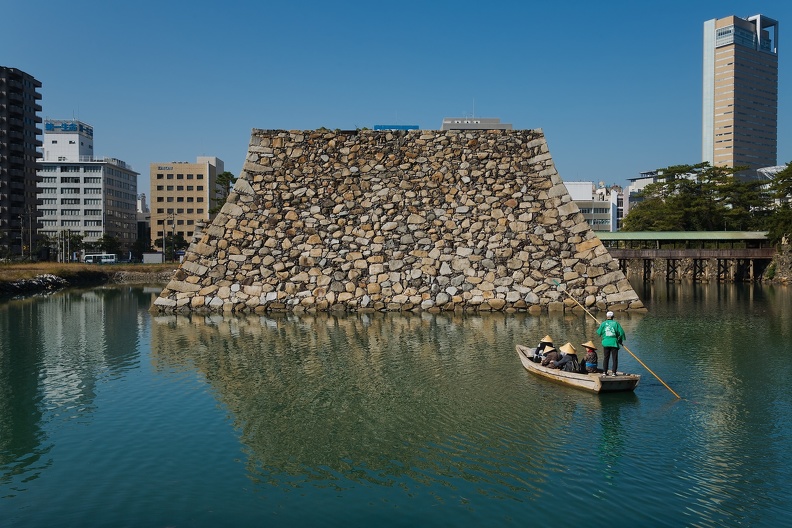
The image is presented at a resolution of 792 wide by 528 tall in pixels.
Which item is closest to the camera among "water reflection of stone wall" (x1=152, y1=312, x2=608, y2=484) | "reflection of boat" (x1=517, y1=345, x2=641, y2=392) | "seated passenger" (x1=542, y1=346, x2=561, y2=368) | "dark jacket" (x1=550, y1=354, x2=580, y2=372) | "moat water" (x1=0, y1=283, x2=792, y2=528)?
"moat water" (x1=0, y1=283, x2=792, y2=528)

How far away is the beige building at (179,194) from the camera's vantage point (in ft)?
468

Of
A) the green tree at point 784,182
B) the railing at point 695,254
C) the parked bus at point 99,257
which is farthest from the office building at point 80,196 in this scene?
the green tree at point 784,182

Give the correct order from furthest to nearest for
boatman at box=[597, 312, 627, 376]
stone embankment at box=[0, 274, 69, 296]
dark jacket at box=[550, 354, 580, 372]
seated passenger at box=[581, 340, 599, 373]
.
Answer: stone embankment at box=[0, 274, 69, 296] < dark jacket at box=[550, 354, 580, 372] < seated passenger at box=[581, 340, 599, 373] < boatman at box=[597, 312, 627, 376]

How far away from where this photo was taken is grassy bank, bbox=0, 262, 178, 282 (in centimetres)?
5018

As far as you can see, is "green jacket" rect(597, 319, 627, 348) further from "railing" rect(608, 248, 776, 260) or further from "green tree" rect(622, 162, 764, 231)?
"green tree" rect(622, 162, 764, 231)

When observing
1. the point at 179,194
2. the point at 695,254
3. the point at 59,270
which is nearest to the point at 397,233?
the point at 695,254

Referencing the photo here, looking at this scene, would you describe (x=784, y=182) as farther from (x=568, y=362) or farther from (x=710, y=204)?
(x=568, y=362)

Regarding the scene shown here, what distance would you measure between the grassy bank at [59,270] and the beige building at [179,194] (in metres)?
68.9

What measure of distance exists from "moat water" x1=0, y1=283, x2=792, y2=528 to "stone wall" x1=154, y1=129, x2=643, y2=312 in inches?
330

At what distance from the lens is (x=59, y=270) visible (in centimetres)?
5716

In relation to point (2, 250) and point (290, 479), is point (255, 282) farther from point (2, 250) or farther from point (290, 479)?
point (2, 250)

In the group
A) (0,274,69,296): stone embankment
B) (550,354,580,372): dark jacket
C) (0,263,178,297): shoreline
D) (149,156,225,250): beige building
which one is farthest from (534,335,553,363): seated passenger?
(149,156,225,250): beige building

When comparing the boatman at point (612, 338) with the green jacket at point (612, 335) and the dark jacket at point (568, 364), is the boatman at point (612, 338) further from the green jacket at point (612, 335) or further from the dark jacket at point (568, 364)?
the dark jacket at point (568, 364)

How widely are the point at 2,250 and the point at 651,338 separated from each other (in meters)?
87.3
